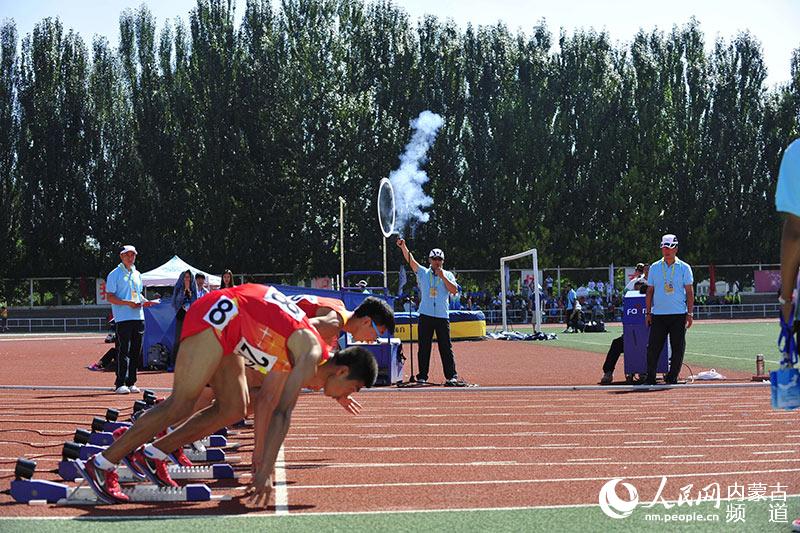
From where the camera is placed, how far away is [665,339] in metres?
15.2

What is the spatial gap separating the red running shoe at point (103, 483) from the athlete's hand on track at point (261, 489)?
0.87 m

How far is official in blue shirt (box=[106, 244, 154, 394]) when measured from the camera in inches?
593

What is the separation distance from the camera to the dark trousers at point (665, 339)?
14844 mm

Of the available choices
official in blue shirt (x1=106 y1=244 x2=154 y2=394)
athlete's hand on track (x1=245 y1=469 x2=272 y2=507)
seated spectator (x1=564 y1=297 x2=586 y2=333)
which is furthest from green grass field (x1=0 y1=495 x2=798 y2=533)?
seated spectator (x1=564 y1=297 x2=586 y2=333)

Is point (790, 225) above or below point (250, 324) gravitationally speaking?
above

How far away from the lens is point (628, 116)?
58.0 m

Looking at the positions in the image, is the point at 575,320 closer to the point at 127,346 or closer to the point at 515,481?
the point at 127,346

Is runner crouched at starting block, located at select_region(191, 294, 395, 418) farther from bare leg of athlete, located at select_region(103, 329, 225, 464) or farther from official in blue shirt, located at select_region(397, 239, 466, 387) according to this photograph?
official in blue shirt, located at select_region(397, 239, 466, 387)

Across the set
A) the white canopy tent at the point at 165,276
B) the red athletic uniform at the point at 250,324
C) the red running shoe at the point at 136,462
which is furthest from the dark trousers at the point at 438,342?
the white canopy tent at the point at 165,276

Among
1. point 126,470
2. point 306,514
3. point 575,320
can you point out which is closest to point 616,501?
point 306,514

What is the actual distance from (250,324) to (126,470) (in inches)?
63.0

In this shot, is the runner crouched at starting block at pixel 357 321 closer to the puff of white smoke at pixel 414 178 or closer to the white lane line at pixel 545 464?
the white lane line at pixel 545 464

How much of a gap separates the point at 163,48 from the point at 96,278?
1211 cm

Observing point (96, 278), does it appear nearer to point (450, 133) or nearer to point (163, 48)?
point (163, 48)
